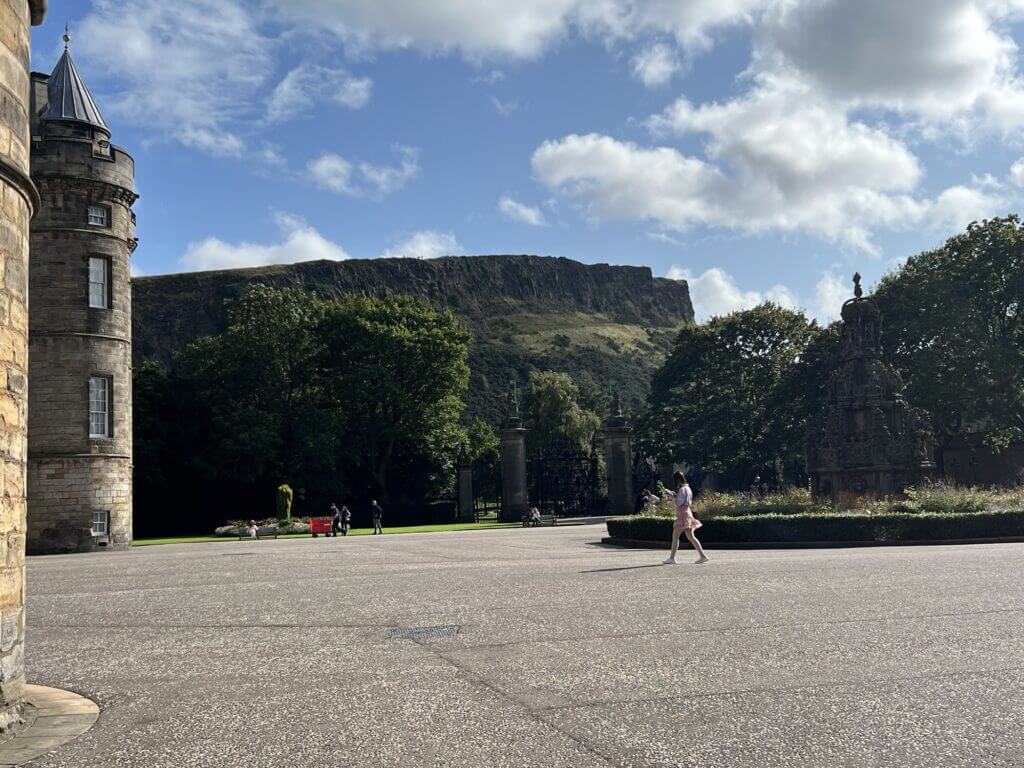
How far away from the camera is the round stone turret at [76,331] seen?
27.8 metres

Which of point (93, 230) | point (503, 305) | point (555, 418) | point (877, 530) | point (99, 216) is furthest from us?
point (503, 305)

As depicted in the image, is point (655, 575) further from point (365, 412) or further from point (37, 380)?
point (365, 412)

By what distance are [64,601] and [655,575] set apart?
819 cm

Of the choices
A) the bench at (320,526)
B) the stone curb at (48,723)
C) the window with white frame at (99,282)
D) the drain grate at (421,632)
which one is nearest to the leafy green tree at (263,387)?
the bench at (320,526)

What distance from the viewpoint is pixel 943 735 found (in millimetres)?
5141

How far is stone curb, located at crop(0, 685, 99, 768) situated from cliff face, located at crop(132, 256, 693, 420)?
339 feet

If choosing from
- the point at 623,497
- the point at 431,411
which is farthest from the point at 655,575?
the point at 431,411

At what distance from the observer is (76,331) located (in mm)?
28328

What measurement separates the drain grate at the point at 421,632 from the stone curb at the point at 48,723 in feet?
9.68

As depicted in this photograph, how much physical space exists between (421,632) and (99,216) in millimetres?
24438

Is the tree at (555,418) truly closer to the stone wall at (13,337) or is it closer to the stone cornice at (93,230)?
the stone cornice at (93,230)

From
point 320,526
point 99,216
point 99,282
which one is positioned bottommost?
point 320,526

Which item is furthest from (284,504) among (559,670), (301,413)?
(559,670)

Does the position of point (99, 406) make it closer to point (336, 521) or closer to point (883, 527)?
point (336, 521)
